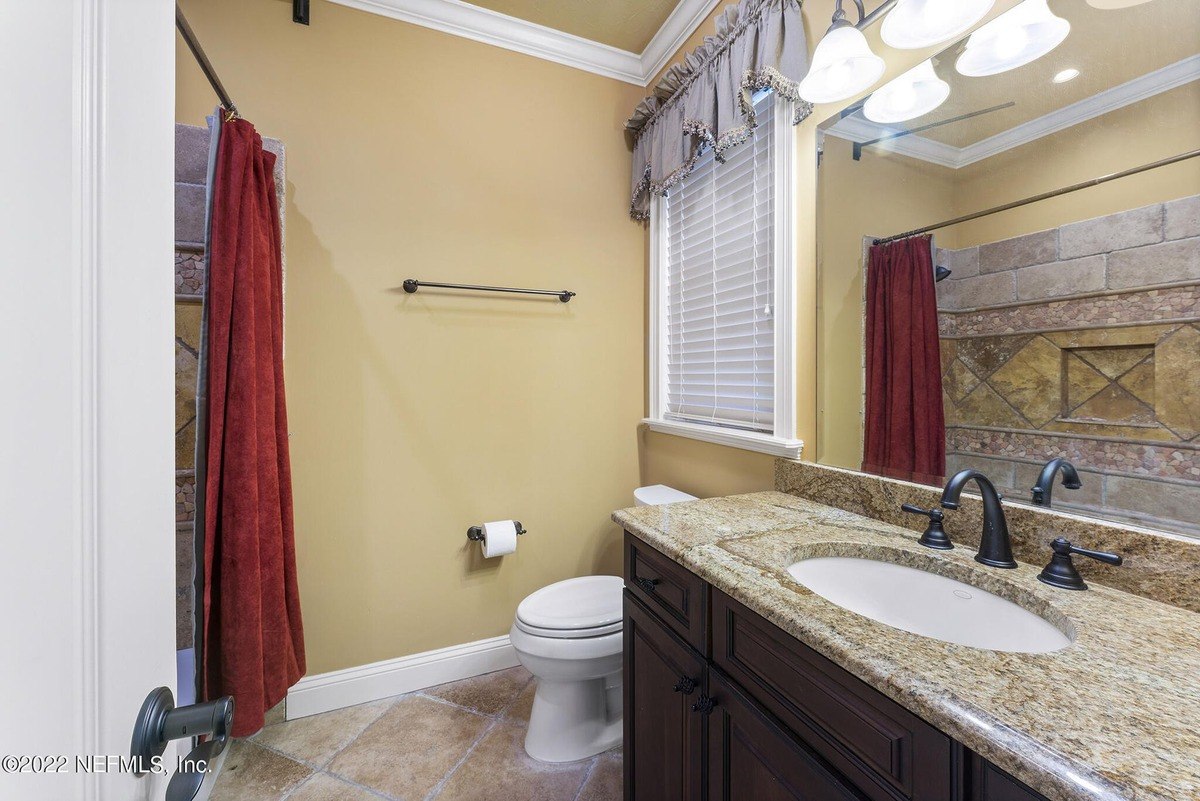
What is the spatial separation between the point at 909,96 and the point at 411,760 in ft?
8.04

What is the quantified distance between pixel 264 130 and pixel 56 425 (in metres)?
1.92

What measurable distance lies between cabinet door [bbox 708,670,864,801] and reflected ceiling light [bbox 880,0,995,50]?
4.75ft

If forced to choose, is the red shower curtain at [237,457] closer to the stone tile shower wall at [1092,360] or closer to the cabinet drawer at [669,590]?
the cabinet drawer at [669,590]

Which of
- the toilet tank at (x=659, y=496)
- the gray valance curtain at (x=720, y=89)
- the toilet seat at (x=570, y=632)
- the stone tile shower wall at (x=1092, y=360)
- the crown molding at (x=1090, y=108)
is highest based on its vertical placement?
the gray valance curtain at (x=720, y=89)

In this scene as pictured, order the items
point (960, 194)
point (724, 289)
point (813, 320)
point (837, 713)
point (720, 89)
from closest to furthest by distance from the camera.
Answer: point (837, 713), point (960, 194), point (813, 320), point (720, 89), point (724, 289)

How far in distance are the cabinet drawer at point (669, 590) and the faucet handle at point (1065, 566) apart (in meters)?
0.61

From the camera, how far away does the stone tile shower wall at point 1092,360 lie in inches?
31.2

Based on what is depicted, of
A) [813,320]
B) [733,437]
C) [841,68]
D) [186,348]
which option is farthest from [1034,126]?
[186,348]

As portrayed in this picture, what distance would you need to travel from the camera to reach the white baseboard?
1.80m

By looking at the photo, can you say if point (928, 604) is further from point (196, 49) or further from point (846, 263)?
point (196, 49)

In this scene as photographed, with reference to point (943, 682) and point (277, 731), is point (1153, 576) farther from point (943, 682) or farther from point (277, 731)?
point (277, 731)

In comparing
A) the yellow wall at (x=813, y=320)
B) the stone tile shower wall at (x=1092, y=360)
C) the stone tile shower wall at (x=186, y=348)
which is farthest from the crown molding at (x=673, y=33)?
the stone tile shower wall at (x=186, y=348)

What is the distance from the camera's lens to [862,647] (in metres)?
0.67

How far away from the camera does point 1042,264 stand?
0.95m
